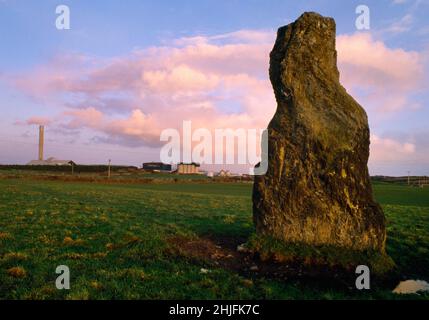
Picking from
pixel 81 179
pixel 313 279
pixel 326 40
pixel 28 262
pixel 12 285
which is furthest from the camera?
pixel 81 179

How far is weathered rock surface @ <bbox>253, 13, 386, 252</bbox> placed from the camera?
1049 cm

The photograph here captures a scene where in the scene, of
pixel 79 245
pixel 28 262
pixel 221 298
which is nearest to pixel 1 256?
pixel 28 262

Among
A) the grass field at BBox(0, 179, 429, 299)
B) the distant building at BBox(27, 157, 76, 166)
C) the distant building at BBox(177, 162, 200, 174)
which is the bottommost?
the grass field at BBox(0, 179, 429, 299)

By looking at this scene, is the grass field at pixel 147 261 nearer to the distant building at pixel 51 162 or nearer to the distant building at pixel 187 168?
the distant building at pixel 51 162

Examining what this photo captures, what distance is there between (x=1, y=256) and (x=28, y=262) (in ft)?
3.67

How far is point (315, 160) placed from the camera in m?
10.6

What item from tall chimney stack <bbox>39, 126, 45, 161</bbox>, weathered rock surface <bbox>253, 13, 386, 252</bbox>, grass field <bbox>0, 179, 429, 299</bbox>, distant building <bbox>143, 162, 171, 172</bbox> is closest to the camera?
grass field <bbox>0, 179, 429, 299</bbox>

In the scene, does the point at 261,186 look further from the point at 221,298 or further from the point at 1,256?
the point at 1,256

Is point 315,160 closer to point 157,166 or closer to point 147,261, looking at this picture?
point 147,261

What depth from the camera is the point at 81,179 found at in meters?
73.1

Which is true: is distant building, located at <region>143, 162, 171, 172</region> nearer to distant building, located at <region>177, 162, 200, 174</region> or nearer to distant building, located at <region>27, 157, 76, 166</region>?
distant building, located at <region>177, 162, 200, 174</region>

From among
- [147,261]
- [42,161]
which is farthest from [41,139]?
[147,261]

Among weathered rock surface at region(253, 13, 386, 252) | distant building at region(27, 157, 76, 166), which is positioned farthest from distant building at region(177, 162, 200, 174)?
weathered rock surface at region(253, 13, 386, 252)

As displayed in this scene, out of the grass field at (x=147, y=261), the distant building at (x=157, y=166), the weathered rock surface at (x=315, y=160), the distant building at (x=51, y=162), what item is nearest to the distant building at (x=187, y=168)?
the distant building at (x=157, y=166)
